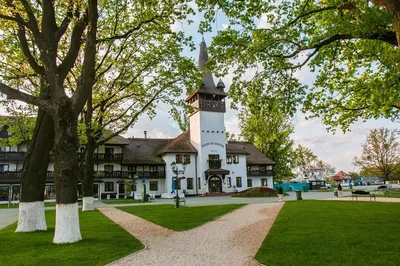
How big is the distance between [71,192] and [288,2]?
10039mm

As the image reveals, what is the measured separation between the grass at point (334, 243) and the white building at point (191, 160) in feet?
99.2

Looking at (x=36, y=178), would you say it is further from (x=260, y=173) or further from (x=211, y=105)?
(x=260, y=173)

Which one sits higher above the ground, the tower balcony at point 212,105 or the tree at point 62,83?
the tower balcony at point 212,105

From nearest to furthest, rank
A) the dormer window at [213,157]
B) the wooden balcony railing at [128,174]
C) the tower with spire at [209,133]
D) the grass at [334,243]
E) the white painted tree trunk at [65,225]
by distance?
the grass at [334,243]
the white painted tree trunk at [65,225]
the wooden balcony railing at [128,174]
the tower with spire at [209,133]
the dormer window at [213,157]

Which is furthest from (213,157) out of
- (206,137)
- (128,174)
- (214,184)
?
(128,174)

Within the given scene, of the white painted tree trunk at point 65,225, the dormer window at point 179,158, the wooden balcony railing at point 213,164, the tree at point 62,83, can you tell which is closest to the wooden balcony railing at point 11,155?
the dormer window at point 179,158

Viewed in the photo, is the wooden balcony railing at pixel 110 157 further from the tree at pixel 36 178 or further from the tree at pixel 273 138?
the tree at pixel 36 178

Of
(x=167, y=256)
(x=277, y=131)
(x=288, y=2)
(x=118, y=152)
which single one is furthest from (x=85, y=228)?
(x=277, y=131)

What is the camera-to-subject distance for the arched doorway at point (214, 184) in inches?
1732

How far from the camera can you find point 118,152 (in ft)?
141

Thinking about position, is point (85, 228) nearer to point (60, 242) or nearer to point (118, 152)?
point (60, 242)

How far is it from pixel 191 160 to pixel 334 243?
1436 inches

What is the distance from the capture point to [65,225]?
29.5ft

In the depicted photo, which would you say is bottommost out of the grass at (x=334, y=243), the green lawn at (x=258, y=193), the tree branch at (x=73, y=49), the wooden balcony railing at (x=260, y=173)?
the grass at (x=334, y=243)
